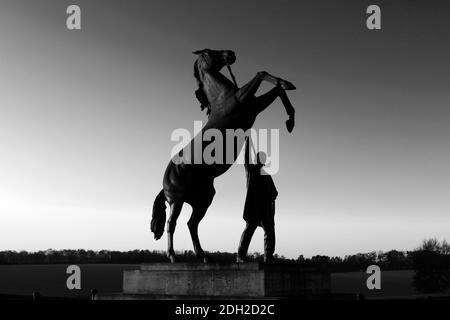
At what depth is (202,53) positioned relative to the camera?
44.4 ft

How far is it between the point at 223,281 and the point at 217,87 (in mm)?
4513

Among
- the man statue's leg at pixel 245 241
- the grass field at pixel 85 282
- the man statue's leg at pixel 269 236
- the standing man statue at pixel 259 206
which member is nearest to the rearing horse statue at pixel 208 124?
the standing man statue at pixel 259 206

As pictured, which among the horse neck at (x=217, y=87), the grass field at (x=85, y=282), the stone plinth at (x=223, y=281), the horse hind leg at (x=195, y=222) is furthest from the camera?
the grass field at (x=85, y=282)

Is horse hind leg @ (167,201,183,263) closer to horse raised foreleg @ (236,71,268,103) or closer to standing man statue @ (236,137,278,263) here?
standing man statue @ (236,137,278,263)

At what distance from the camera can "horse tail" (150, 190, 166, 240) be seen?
13.7 metres

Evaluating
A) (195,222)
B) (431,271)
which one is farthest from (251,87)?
(431,271)

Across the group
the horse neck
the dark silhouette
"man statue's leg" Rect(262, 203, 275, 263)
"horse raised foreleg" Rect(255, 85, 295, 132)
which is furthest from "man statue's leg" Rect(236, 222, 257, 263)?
the dark silhouette

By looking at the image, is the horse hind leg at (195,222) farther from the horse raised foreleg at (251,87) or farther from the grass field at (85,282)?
the grass field at (85,282)

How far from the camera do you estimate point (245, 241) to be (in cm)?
1199

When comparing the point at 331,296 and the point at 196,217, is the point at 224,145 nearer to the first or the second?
the point at 196,217

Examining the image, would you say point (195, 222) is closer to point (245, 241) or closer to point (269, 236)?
point (245, 241)

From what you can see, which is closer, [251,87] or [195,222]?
[251,87]

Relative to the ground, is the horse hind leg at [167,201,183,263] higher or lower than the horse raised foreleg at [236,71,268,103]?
lower

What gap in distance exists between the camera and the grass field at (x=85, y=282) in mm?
62906
